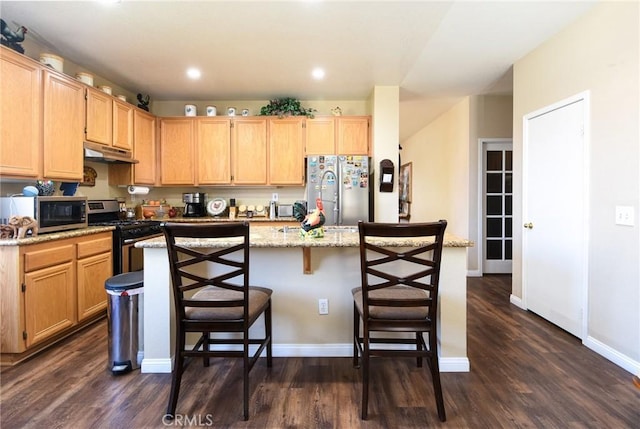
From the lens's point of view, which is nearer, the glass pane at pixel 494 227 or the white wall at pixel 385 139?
the white wall at pixel 385 139

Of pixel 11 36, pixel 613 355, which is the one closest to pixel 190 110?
pixel 11 36

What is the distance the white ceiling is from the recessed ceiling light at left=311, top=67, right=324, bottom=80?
0.26ft

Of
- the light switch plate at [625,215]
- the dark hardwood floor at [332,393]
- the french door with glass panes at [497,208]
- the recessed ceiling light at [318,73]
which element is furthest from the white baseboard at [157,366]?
the french door with glass panes at [497,208]

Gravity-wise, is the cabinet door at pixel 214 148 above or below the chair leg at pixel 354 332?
above

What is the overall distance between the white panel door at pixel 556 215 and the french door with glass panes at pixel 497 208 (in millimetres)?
1439

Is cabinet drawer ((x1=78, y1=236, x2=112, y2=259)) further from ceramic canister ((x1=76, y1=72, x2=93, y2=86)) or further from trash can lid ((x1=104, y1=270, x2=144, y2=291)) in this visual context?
ceramic canister ((x1=76, y1=72, x2=93, y2=86))

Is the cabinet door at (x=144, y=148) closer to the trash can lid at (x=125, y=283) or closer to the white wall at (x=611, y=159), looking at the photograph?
the trash can lid at (x=125, y=283)

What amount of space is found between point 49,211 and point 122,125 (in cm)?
158

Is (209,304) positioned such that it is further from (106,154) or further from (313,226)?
(106,154)

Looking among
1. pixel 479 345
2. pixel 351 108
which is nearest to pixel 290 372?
pixel 479 345

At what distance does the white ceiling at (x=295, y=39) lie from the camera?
2402mm

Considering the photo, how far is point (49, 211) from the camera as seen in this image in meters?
2.50

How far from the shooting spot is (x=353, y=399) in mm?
1794

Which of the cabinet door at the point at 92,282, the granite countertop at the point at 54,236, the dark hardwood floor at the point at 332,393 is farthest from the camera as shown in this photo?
the cabinet door at the point at 92,282
